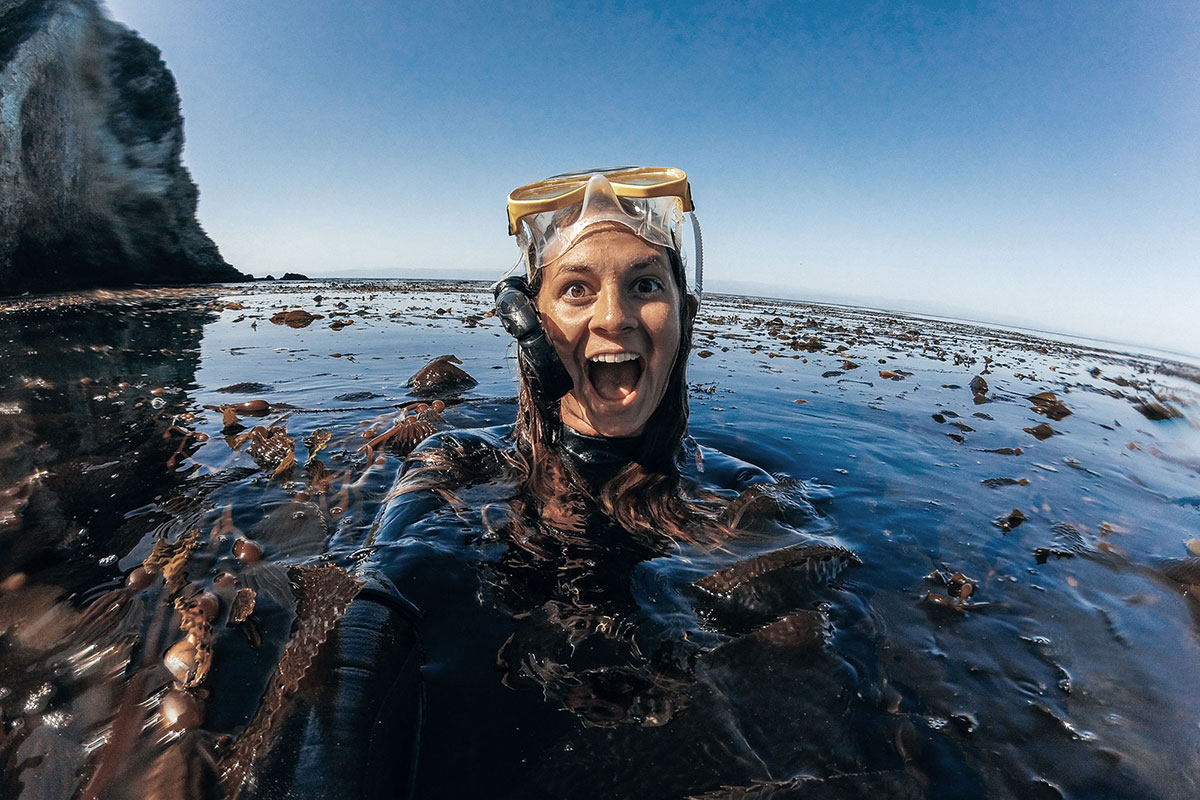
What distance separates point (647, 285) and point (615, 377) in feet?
1.82

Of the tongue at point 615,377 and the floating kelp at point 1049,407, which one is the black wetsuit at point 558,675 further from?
the floating kelp at point 1049,407

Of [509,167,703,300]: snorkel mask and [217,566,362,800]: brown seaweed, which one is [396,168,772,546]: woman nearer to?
[509,167,703,300]: snorkel mask

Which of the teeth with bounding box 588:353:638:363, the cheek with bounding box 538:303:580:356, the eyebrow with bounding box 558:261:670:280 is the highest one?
the eyebrow with bounding box 558:261:670:280

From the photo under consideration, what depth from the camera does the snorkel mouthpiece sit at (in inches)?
105

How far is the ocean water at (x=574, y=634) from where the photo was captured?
1555mm

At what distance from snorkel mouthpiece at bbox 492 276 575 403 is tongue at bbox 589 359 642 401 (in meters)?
0.18

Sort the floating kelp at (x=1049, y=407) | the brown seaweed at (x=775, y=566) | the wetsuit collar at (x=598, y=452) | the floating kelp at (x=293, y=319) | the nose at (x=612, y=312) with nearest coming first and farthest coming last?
1. the brown seaweed at (x=775, y=566)
2. the nose at (x=612, y=312)
3. the wetsuit collar at (x=598, y=452)
4. the floating kelp at (x=1049, y=407)
5. the floating kelp at (x=293, y=319)

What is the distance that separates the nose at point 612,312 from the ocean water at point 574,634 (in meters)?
1.25

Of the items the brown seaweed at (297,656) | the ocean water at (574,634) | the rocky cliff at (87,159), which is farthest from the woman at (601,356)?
the rocky cliff at (87,159)

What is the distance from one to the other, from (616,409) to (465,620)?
133 cm

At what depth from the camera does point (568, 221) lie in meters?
2.90

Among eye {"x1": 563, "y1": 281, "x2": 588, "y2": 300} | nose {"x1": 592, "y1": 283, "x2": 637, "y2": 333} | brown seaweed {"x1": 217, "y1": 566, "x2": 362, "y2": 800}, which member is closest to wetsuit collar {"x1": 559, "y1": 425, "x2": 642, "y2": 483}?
nose {"x1": 592, "y1": 283, "x2": 637, "y2": 333}

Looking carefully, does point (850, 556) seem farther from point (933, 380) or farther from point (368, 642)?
point (933, 380)

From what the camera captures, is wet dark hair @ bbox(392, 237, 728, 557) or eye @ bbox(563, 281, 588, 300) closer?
eye @ bbox(563, 281, 588, 300)
